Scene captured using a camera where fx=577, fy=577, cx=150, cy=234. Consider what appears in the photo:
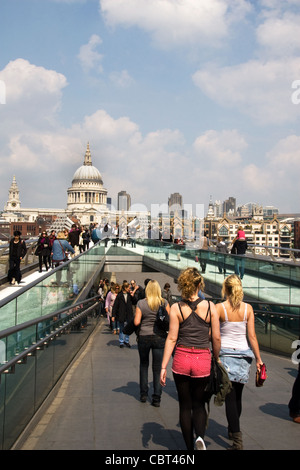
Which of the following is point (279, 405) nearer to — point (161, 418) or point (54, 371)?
point (161, 418)

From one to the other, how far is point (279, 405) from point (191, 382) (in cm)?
228

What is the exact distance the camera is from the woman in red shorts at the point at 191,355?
5.06m

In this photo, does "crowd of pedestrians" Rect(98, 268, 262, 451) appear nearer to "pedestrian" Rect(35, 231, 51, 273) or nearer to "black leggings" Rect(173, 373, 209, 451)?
"black leggings" Rect(173, 373, 209, 451)

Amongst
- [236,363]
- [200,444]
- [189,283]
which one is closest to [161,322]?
[236,363]

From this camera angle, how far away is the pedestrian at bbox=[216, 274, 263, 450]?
5.46 meters

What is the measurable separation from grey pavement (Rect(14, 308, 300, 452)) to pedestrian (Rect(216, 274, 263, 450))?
461mm

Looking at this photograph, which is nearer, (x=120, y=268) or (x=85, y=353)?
(x=85, y=353)

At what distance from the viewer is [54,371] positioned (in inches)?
301

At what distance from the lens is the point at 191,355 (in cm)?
509

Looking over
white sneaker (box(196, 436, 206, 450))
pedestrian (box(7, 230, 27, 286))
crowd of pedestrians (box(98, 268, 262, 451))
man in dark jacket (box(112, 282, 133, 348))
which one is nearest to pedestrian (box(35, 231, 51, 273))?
pedestrian (box(7, 230, 27, 286))

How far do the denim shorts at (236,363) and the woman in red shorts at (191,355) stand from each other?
1.36 ft

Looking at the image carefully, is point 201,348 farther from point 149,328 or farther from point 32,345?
point 149,328

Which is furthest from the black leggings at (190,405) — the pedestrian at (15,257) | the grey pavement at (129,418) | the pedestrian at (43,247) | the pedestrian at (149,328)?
the pedestrian at (43,247)
